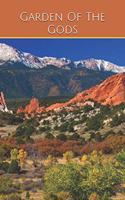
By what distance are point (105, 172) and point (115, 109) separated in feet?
245

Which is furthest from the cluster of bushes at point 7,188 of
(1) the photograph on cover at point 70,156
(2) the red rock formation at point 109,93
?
(2) the red rock formation at point 109,93

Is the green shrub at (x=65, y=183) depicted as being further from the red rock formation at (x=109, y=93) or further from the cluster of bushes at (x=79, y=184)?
the red rock formation at (x=109, y=93)

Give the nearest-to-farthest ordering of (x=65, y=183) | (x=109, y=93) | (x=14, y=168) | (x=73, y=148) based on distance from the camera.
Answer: (x=65, y=183), (x=14, y=168), (x=73, y=148), (x=109, y=93)

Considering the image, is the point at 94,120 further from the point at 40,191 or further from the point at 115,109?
the point at 40,191

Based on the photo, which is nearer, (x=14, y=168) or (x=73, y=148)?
(x=14, y=168)

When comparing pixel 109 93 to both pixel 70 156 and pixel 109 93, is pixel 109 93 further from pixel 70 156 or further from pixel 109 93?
pixel 70 156

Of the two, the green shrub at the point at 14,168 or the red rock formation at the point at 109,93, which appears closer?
the green shrub at the point at 14,168

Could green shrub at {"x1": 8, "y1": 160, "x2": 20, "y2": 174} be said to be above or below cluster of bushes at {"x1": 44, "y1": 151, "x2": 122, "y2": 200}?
above

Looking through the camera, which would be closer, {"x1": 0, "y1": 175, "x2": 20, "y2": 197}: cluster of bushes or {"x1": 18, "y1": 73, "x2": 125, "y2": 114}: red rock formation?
{"x1": 0, "y1": 175, "x2": 20, "y2": 197}: cluster of bushes

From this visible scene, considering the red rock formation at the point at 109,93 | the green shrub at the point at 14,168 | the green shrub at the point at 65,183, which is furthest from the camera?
the red rock formation at the point at 109,93

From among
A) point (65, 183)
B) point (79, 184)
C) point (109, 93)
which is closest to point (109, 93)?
point (109, 93)

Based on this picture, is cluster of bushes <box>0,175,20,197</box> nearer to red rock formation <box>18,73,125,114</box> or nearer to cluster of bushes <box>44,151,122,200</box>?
cluster of bushes <box>44,151,122,200</box>

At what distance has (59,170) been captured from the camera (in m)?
45.5

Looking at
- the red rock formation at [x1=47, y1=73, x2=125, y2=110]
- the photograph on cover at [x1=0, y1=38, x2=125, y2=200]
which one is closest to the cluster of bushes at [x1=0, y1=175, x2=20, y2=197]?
the photograph on cover at [x1=0, y1=38, x2=125, y2=200]
